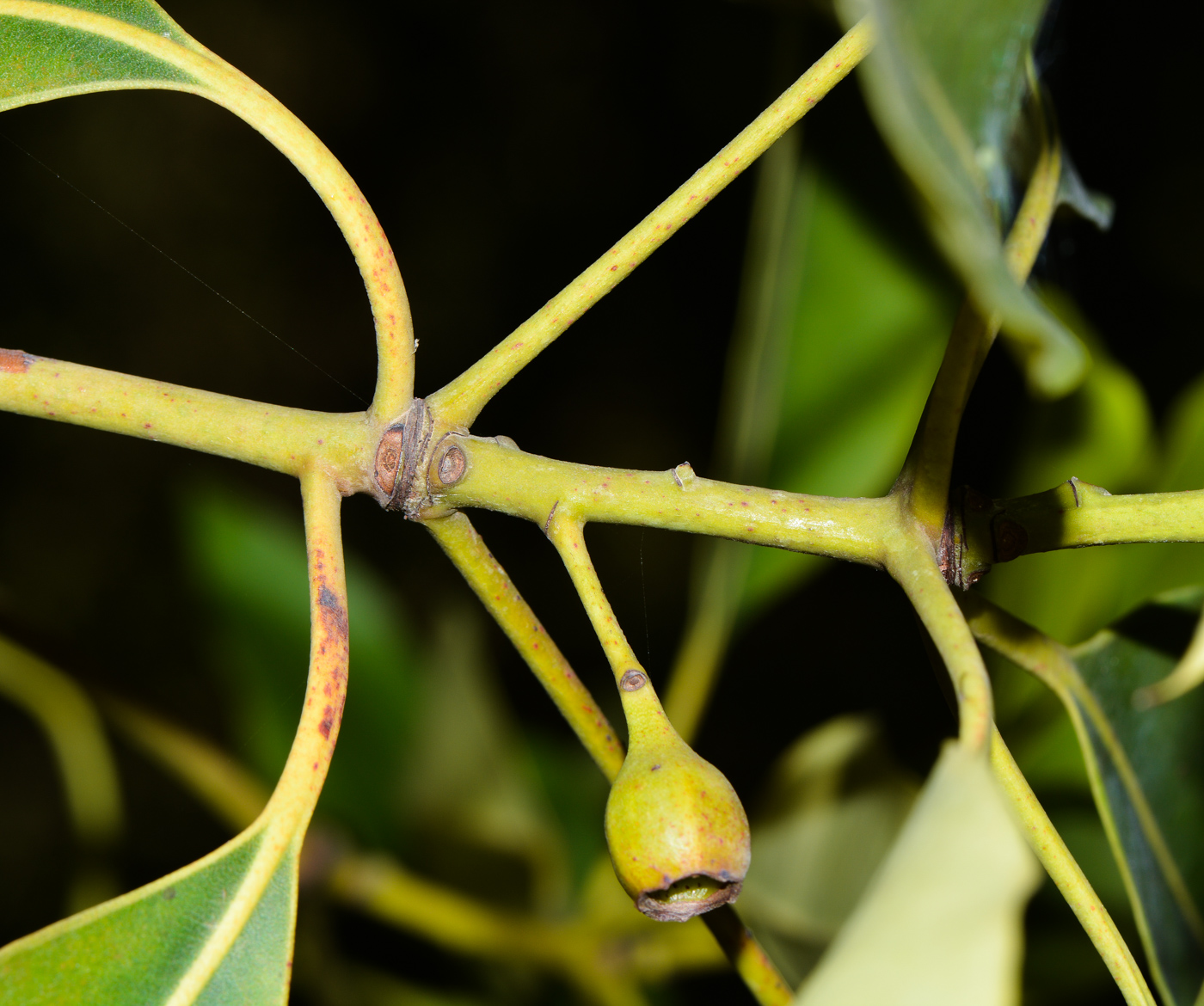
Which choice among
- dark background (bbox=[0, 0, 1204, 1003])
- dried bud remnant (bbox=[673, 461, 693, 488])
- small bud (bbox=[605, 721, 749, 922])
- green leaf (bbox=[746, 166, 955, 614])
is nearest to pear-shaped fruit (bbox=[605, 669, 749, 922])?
small bud (bbox=[605, 721, 749, 922])

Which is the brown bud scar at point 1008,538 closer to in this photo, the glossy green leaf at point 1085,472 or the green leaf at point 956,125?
the green leaf at point 956,125

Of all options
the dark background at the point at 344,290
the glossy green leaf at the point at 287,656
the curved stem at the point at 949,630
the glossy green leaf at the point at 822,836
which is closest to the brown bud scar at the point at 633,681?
the curved stem at the point at 949,630

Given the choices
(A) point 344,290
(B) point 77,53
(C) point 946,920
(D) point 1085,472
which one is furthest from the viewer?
(A) point 344,290

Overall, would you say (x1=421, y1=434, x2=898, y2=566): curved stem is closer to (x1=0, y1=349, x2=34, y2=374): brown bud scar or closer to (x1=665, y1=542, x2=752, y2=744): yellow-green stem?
(x1=0, y1=349, x2=34, y2=374): brown bud scar

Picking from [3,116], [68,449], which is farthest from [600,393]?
[3,116]

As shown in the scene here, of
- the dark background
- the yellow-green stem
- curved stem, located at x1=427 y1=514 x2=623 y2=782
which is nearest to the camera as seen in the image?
curved stem, located at x1=427 y1=514 x2=623 y2=782

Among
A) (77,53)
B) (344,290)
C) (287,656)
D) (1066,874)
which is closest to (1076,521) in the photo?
(1066,874)

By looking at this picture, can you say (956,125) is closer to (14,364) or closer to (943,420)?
(943,420)
